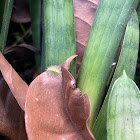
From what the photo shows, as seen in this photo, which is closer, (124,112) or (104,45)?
(124,112)

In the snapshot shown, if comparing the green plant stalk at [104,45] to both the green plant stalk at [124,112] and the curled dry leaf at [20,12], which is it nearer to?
the green plant stalk at [124,112]

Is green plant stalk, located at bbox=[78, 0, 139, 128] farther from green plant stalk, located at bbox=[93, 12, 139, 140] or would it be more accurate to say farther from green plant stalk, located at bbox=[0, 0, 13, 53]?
green plant stalk, located at bbox=[0, 0, 13, 53]

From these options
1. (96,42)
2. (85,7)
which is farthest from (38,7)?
(96,42)

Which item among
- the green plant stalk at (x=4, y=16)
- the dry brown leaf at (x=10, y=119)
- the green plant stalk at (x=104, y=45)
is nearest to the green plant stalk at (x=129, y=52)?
the green plant stalk at (x=104, y=45)

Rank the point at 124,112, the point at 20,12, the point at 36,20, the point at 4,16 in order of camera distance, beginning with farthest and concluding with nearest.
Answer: the point at 20,12 → the point at 36,20 → the point at 4,16 → the point at 124,112

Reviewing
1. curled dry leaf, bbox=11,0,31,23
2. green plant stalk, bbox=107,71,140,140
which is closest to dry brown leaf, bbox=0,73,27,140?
green plant stalk, bbox=107,71,140,140

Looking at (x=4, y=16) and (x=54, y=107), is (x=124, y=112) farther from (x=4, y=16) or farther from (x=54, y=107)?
(x=4, y=16)

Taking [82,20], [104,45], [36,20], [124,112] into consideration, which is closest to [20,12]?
[36,20]

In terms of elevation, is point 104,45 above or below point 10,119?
above
